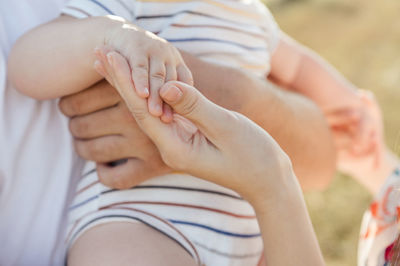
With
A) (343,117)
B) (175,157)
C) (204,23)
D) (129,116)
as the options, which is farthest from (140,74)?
(343,117)

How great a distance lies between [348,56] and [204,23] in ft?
6.67

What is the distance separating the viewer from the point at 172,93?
0.70 m

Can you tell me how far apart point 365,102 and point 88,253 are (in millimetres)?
947

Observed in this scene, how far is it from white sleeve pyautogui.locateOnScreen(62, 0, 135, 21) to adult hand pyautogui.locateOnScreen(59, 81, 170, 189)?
12 centimetres

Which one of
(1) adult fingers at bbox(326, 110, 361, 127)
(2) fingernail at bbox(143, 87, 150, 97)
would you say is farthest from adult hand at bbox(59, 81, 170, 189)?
(1) adult fingers at bbox(326, 110, 361, 127)

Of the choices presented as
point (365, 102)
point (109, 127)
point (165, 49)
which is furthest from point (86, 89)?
point (365, 102)

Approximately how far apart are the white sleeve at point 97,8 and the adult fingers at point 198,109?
0.31 m

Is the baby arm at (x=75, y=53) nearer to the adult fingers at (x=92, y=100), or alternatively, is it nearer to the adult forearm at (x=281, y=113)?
the adult fingers at (x=92, y=100)

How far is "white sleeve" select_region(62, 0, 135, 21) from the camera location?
0.95m

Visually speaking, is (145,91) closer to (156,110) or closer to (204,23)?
(156,110)

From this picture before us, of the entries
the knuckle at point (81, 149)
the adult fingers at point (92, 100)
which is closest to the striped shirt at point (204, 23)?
the adult fingers at point (92, 100)

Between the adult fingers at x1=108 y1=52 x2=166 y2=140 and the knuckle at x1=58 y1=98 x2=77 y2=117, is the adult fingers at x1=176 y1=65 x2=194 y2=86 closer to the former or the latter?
the adult fingers at x1=108 y1=52 x2=166 y2=140

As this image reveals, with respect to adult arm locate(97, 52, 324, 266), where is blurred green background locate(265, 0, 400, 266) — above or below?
below

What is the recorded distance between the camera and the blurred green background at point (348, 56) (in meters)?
1.96
